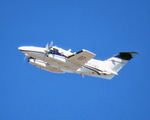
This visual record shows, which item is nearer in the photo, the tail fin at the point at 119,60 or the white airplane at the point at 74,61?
the white airplane at the point at 74,61

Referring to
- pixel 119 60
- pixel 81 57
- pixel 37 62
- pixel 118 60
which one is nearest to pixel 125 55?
pixel 119 60

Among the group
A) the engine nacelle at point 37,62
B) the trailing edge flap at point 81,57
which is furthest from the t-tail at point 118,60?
the engine nacelle at point 37,62

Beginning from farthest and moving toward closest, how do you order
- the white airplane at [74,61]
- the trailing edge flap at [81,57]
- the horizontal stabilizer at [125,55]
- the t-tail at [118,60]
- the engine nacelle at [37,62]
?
the horizontal stabilizer at [125,55] < the t-tail at [118,60] < the engine nacelle at [37,62] < the white airplane at [74,61] < the trailing edge flap at [81,57]

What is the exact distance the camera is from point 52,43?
21.8 meters

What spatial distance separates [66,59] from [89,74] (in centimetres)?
390

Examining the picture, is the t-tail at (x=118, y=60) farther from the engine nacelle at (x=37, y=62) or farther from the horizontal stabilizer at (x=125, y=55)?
the engine nacelle at (x=37, y=62)

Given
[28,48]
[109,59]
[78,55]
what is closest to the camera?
[78,55]

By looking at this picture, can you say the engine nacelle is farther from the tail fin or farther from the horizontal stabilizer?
the horizontal stabilizer

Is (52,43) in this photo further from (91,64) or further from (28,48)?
(91,64)

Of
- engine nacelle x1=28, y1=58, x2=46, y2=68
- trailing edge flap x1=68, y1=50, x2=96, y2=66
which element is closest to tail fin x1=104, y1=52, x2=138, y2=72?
trailing edge flap x1=68, y1=50, x2=96, y2=66

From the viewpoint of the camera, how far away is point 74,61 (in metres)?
21.3

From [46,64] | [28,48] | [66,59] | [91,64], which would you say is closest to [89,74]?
[91,64]

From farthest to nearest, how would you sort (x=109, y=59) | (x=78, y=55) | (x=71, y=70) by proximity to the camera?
(x=109, y=59)
(x=71, y=70)
(x=78, y=55)

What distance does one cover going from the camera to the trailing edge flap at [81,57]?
1952 centimetres
